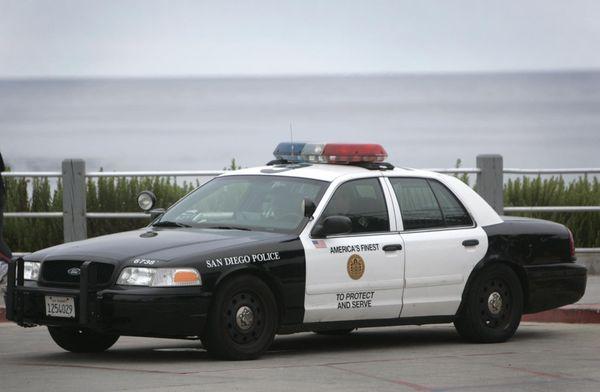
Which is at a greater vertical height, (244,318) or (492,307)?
(244,318)

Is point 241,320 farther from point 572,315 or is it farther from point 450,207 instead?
point 572,315

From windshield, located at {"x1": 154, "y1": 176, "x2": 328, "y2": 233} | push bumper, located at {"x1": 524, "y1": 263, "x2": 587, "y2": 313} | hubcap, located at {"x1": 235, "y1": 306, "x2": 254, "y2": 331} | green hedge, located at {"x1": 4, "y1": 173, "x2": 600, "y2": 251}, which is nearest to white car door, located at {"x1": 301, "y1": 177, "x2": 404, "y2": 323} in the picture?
windshield, located at {"x1": 154, "y1": 176, "x2": 328, "y2": 233}

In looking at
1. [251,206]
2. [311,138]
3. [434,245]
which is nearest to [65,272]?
[251,206]

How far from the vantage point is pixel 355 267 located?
38.5 ft

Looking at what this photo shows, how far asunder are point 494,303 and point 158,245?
3.07 metres

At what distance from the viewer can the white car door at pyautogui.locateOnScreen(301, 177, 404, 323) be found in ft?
37.8

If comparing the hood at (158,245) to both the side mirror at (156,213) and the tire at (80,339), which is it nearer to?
the tire at (80,339)

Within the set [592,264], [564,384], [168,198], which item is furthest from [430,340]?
[168,198]

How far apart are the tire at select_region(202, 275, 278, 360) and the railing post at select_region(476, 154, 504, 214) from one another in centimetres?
716

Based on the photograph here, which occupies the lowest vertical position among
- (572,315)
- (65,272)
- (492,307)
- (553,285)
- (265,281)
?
(572,315)

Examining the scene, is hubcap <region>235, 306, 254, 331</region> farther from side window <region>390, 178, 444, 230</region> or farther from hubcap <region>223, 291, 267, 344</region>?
side window <region>390, 178, 444, 230</region>

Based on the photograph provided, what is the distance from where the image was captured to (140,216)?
18.0 metres

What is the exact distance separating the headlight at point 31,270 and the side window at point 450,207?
3.33 m

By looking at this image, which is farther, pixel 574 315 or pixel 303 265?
pixel 574 315
